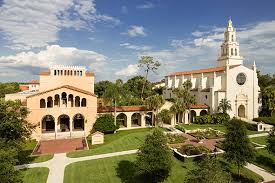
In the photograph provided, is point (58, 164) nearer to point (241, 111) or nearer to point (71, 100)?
point (71, 100)

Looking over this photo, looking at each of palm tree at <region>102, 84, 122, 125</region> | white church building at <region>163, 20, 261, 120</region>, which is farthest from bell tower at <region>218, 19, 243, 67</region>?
palm tree at <region>102, 84, 122, 125</region>

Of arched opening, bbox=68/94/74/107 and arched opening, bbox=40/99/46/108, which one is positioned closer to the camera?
arched opening, bbox=40/99/46/108

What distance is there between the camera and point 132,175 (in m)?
→ 26.1

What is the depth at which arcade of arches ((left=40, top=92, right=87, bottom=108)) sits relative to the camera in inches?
1777

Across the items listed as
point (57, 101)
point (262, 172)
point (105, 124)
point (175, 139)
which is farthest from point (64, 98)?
point (262, 172)

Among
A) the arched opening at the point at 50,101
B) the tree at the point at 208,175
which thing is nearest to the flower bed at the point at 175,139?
the tree at the point at 208,175

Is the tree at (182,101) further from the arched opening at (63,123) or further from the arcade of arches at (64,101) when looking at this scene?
the arched opening at (63,123)

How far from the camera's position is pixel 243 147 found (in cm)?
2575

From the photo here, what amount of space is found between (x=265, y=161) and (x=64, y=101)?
122 feet

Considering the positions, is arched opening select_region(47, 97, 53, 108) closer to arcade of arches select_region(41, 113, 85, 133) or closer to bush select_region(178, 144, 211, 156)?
arcade of arches select_region(41, 113, 85, 133)

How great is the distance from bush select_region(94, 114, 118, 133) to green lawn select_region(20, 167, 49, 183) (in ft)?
52.8

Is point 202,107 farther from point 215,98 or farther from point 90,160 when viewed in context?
point 90,160

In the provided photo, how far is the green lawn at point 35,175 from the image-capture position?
2527 centimetres

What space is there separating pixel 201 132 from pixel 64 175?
26.1 metres
